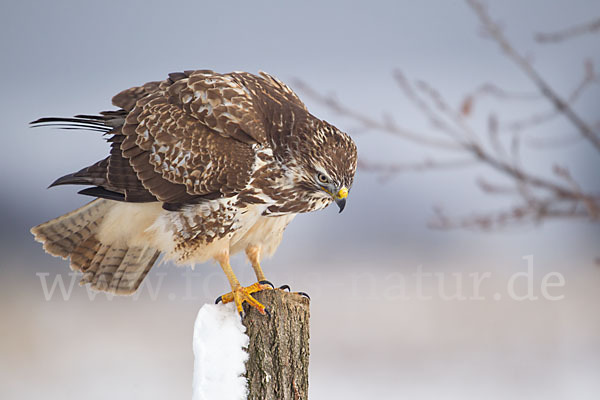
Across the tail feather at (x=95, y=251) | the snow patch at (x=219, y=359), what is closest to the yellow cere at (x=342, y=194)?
the snow patch at (x=219, y=359)

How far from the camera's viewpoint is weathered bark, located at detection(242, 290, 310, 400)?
2803 mm

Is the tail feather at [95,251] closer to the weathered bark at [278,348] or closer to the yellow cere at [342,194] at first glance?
the weathered bark at [278,348]

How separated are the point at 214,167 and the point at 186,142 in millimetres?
224

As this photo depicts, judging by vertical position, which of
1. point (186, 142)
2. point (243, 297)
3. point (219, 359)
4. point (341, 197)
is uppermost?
point (186, 142)

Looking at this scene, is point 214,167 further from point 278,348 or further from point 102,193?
point 278,348

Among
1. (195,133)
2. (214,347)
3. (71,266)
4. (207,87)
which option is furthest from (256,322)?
(71,266)

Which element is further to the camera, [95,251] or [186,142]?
[95,251]

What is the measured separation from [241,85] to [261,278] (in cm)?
110

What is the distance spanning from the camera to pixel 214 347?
2861 mm

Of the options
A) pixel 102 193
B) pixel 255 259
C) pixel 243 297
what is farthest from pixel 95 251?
pixel 243 297

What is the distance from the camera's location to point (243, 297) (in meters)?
3.03

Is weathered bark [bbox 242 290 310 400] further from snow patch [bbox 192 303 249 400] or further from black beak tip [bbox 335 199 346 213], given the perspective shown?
black beak tip [bbox 335 199 346 213]

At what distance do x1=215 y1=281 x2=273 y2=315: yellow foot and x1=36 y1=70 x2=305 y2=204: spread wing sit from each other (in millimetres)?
488

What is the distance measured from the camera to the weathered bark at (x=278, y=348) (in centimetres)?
280
